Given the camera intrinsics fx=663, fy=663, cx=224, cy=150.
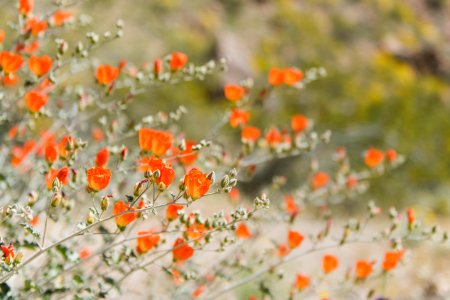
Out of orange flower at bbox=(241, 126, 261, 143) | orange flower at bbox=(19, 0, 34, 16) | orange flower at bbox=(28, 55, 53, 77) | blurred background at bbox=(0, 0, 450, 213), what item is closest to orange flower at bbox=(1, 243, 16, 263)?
orange flower at bbox=(28, 55, 53, 77)

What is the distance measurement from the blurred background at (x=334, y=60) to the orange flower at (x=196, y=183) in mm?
7165

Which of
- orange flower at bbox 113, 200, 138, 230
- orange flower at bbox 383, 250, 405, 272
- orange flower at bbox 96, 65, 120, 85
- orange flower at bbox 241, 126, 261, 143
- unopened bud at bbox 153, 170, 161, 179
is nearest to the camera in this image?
unopened bud at bbox 153, 170, 161, 179

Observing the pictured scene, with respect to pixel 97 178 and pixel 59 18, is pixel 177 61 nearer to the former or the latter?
pixel 59 18

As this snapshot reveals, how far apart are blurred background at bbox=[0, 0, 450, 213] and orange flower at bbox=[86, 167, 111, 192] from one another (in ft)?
23.4

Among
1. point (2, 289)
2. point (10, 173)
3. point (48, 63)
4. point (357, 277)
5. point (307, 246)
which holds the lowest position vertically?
point (307, 246)

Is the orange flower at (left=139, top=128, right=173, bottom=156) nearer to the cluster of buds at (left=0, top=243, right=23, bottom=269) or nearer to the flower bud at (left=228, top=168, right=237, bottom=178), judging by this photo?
the flower bud at (left=228, top=168, right=237, bottom=178)

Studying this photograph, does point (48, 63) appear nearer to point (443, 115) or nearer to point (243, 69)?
point (243, 69)

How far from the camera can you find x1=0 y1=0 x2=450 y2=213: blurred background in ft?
32.4

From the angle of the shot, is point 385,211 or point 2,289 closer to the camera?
point 2,289

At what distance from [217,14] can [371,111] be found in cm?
683

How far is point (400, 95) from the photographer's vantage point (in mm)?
13117

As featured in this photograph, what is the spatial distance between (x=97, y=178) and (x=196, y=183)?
0.80ft

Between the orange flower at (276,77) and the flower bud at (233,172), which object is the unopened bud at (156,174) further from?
the orange flower at (276,77)

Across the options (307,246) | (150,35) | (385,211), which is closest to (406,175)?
(385,211)
